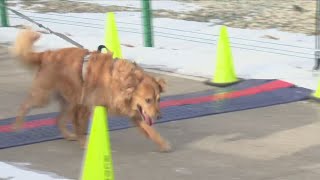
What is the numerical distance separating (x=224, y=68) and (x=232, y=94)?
1.90 ft

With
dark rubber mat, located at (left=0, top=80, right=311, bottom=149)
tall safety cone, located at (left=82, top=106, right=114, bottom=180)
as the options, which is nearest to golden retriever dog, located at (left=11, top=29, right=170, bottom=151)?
dark rubber mat, located at (left=0, top=80, right=311, bottom=149)

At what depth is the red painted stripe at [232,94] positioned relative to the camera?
8.20 meters

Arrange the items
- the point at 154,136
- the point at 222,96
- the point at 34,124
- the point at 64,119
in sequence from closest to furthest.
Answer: the point at 154,136
the point at 64,119
the point at 34,124
the point at 222,96

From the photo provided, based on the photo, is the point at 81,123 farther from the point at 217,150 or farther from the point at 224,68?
the point at 224,68

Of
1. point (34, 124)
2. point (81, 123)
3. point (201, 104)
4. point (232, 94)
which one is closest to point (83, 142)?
point (81, 123)

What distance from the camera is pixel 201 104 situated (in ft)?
26.6

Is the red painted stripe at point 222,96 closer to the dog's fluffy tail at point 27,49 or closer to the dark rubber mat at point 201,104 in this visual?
the dark rubber mat at point 201,104

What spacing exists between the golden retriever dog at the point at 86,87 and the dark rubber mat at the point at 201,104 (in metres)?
0.19

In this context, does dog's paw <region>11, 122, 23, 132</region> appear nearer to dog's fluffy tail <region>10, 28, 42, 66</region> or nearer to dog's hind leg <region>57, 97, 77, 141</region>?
dog's hind leg <region>57, 97, 77, 141</region>

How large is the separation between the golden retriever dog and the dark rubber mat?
0.63ft

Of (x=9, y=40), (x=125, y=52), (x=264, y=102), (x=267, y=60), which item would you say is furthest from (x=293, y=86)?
(x=9, y=40)

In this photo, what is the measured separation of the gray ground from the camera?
580 cm

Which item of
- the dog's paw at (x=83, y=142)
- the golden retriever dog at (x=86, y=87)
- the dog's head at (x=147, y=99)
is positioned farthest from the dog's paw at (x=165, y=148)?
the dog's paw at (x=83, y=142)

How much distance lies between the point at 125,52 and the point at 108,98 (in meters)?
5.06
